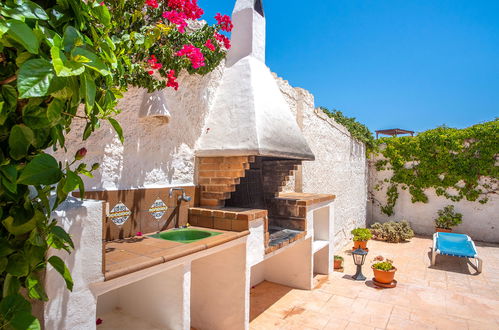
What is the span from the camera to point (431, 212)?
12.5m

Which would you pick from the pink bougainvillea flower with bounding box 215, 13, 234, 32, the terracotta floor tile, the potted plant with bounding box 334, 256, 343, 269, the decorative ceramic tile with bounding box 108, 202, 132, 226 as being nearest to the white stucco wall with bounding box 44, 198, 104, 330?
the decorative ceramic tile with bounding box 108, 202, 132, 226

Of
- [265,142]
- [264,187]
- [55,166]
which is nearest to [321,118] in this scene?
[264,187]

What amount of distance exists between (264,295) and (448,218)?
995 centimetres

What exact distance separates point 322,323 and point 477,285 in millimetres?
4935

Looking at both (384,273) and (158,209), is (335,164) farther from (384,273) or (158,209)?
(158,209)

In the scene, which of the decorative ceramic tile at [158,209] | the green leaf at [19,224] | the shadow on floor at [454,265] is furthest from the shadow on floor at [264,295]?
the shadow on floor at [454,265]

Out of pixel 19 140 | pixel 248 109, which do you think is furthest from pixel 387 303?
pixel 19 140

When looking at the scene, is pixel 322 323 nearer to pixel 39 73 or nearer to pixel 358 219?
pixel 39 73

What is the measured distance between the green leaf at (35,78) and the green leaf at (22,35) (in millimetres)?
42

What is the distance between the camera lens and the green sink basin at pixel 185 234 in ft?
12.8

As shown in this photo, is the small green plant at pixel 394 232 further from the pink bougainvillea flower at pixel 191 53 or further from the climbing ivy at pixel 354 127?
the pink bougainvillea flower at pixel 191 53

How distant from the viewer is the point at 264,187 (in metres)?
6.20

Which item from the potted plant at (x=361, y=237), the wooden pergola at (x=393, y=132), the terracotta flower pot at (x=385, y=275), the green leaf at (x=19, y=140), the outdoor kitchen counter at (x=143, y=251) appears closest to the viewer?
the green leaf at (x=19, y=140)

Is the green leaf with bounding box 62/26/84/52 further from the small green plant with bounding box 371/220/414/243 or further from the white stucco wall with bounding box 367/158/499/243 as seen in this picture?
the white stucco wall with bounding box 367/158/499/243
